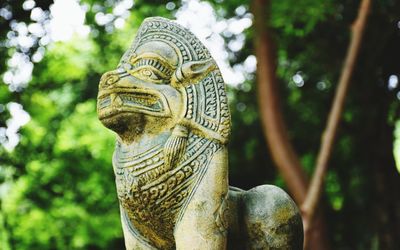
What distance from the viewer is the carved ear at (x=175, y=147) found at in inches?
165

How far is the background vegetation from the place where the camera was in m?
10.1

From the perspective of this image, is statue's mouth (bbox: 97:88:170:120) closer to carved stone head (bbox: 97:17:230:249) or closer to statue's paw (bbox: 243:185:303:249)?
carved stone head (bbox: 97:17:230:249)

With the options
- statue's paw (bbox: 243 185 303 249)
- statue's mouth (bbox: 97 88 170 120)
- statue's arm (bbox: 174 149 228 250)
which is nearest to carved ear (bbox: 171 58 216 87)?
statue's mouth (bbox: 97 88 170 120)

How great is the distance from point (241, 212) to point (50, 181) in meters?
9.59

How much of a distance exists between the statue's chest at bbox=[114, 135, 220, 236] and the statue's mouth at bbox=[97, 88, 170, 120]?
0.90ft

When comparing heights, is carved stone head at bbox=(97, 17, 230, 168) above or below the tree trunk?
above

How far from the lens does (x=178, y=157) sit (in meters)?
4.21

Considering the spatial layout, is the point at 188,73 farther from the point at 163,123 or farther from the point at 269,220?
the point at 269,220

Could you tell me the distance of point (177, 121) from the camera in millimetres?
4332

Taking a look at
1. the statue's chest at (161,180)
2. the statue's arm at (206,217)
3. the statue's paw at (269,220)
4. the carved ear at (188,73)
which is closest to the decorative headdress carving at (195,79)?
the carved ear at (188,73)

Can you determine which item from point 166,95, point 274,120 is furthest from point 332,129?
point 166,95

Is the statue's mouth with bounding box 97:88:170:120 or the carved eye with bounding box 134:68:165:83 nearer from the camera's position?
the statue's mouth with bounding box 97:88:170:120

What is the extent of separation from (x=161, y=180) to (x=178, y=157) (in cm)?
18

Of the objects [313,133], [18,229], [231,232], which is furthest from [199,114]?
[18,229]
